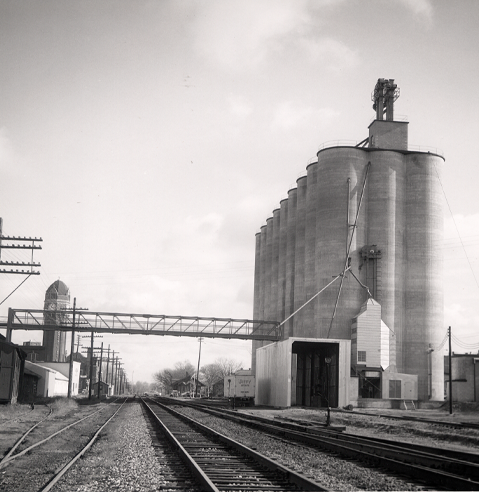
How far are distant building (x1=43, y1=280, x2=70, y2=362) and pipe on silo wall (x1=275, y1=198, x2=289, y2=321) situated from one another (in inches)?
1963

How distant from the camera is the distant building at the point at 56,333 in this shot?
120 meters

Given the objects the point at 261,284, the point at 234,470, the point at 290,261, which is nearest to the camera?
the point at 234,470

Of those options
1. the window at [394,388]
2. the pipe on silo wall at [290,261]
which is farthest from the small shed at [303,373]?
the pipe on silo wall at [290,261]

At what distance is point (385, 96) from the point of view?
238 feet

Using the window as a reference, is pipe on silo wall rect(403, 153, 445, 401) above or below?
above

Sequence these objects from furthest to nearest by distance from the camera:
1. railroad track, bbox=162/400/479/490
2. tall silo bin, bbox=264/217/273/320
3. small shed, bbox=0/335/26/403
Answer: tall silo bin, bbox=264/217/273/320
small shed, bbox=0/335/26/403
railroad track, bbox=162/400/479/490

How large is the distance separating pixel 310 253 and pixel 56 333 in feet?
233

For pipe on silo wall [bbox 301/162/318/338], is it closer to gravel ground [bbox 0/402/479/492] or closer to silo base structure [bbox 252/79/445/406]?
silo base structure [bbox 252/79/445/406]

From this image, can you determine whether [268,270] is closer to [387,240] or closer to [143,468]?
[387,240]

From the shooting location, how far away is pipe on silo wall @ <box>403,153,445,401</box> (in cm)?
6122

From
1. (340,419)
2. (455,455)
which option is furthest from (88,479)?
(340,419)

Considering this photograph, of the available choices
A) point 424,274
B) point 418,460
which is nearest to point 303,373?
point 424,274

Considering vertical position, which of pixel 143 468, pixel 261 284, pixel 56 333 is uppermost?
pixel 261 284

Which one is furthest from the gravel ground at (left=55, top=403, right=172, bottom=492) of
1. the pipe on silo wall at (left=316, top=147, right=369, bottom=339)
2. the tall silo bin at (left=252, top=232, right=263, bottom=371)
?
the tall silo bin at (left=252, top=232, right=263, bottom=371)
